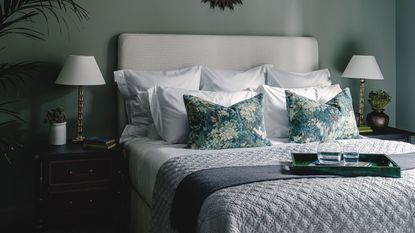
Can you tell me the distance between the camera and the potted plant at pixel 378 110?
419cm

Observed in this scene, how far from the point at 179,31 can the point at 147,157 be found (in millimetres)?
1294

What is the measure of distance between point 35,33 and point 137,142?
3.50 feet

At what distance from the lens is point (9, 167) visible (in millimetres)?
3594

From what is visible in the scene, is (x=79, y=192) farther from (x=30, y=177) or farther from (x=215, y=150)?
(x=215, y=150)

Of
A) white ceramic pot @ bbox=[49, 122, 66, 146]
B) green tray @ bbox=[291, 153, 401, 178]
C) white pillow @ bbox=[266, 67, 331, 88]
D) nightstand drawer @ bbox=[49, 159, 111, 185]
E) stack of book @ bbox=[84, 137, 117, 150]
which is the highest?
white pillow @ bbox=[266, 67, 331, 88]

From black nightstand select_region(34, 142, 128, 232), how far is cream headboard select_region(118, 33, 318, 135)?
0.50 m

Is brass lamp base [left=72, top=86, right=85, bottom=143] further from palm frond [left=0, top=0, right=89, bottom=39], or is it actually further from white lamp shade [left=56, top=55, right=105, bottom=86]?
palm frond [left=0, top=0, right=89, bottom=39]

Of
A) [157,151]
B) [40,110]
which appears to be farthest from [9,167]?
[157,151]

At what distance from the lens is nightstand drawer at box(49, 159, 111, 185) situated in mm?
3191

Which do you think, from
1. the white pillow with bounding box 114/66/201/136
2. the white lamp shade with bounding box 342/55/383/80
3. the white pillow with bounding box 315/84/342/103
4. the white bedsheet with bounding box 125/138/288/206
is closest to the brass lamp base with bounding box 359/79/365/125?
the white lamp shade with bounding box 342/55/383/80

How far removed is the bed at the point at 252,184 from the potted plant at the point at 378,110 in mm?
562

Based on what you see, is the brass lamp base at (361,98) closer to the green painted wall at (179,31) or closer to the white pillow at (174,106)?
the green painted wall at (179,31)

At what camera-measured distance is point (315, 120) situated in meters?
3.32

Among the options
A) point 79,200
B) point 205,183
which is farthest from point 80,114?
point 205,183
